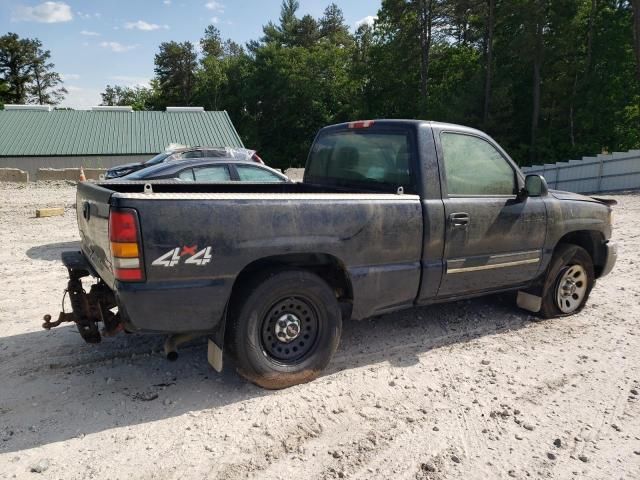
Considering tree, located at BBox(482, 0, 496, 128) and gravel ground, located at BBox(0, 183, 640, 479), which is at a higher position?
tree, located at BBox(482, 0, 496, 128)

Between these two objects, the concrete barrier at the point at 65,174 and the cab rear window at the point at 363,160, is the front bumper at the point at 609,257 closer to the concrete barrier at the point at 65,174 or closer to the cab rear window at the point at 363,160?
the cab rear window at the point at 363,160

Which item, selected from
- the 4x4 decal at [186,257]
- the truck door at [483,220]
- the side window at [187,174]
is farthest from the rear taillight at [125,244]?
the side window at [187,174]

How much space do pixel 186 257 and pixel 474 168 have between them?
275cm

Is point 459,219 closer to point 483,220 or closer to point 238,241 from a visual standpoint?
point 483,220

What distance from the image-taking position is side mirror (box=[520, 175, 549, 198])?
184 inches

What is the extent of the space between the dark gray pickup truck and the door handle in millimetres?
12

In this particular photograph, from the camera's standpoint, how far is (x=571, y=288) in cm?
543

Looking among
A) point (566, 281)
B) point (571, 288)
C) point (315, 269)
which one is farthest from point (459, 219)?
point (571, 288)

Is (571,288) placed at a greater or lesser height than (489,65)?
lesser

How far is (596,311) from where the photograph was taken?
5.61 meters

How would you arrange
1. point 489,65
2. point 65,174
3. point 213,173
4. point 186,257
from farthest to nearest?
point 489,65, point 65,174, point 213,173, point 186,257

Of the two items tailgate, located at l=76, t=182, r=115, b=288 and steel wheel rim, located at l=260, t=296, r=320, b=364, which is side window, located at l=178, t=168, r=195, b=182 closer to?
tailgate, located at l=76, t=182, r=115, b=288

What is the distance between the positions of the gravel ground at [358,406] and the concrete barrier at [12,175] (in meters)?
15.6

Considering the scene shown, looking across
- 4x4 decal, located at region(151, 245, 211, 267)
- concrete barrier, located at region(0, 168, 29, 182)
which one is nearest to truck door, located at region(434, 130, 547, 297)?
4x4 decal, located at region(151, 245, 211, 267)
